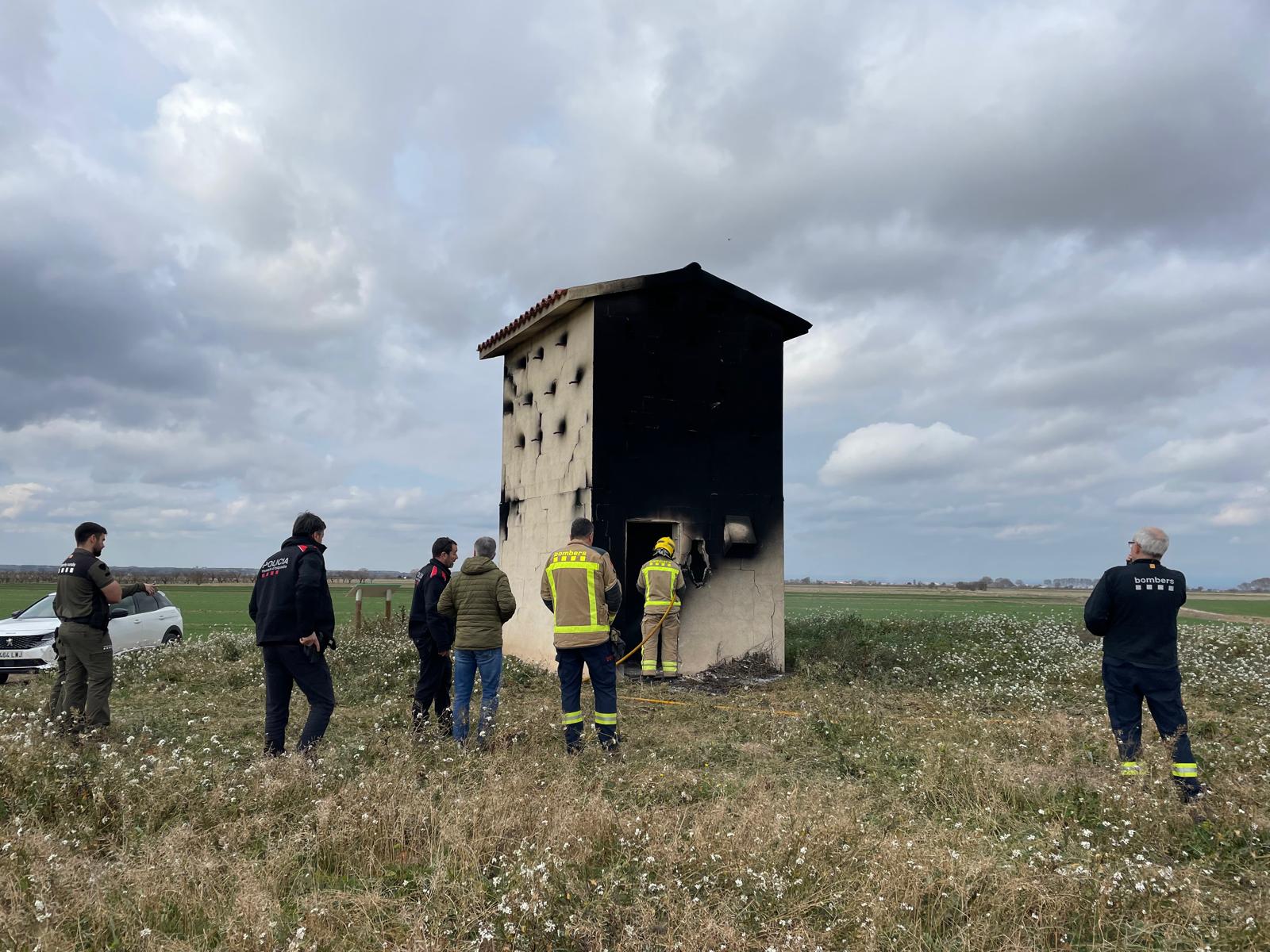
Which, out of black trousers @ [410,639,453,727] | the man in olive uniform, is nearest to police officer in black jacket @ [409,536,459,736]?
black trousers @ [410,639,453,727]

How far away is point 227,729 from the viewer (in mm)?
8828

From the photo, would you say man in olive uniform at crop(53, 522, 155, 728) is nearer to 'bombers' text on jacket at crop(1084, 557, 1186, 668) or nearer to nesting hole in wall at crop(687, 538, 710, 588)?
nesting hole in wall at crop(687, 538, 710, 588)

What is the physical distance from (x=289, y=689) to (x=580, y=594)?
8.31ft

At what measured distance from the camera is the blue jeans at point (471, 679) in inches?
299

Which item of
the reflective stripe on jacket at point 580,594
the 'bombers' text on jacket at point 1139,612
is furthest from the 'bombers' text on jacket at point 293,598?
the 'bombers' text on jacket at point 1139,612

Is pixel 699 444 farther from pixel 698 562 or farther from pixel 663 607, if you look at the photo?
pixel 663 607

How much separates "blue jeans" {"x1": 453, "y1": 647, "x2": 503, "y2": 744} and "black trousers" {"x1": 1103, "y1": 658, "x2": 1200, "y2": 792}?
16.6ft

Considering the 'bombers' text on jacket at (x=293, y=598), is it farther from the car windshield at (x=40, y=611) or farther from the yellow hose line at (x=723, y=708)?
the car windshield at (x=40, y=611)

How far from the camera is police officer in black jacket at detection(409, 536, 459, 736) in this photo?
8.01 metres

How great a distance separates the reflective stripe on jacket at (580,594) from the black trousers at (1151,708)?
4066mm

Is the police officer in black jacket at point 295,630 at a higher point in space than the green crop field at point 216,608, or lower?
higher

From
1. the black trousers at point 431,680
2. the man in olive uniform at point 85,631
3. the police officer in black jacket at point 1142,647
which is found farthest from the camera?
the black trousers at point 431,680

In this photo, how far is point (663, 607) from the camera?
469 inches

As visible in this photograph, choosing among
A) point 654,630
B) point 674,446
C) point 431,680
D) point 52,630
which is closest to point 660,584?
point 654,630
